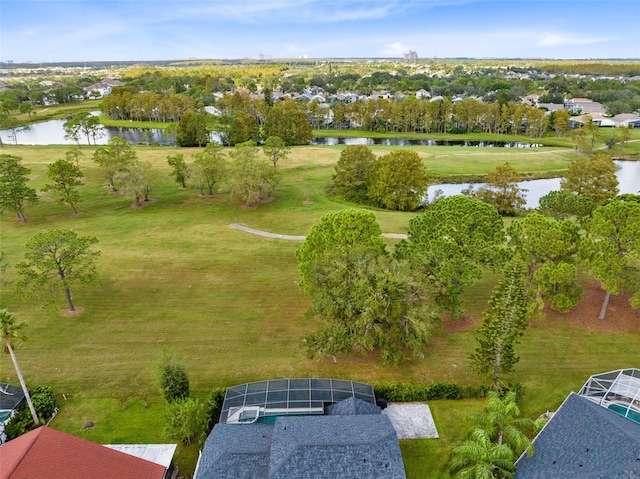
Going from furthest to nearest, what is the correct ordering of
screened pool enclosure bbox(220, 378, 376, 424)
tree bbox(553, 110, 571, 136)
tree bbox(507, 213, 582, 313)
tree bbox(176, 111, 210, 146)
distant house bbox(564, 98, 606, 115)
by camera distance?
distant house bbox(564, 98, 606, 115) < tree bbox(553, 110, 571, 136) < tree bbox(176, 111, 210, 146) < tree bbox(507, 213, 582, 313) < screened pool enclosure bbox(220, 378, 376, 424)

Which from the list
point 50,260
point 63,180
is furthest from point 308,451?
point 63,180

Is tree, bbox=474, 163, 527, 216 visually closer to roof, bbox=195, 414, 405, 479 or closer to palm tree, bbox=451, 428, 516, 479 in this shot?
palm tree, bbox=451, 428, 516, 479

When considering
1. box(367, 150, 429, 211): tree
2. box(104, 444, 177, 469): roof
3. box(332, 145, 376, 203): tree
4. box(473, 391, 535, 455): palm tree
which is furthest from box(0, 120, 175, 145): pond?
box(473, 391, 535, 455): palm tree

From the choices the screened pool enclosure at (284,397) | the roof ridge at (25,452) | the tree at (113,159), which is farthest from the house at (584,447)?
the tree at (113,159)

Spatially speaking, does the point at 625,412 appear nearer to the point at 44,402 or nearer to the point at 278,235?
the point at 44,402

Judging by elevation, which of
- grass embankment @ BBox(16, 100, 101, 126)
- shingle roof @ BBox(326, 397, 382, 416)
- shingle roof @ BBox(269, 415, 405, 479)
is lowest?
shingle roof @ BBox(326, 397, 382, 416)
